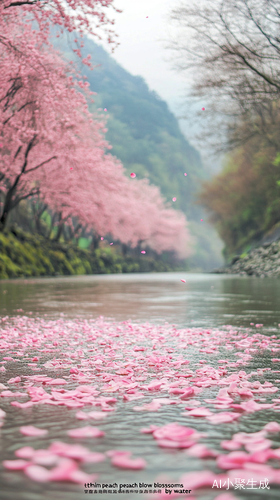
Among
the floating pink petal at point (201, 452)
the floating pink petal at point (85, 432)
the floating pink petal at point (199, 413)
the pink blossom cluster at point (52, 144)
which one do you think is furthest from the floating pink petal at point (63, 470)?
the pink blossom cluster at point (52, 144)

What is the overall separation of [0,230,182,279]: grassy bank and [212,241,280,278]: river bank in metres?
10.0

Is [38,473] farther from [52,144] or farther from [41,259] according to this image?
[41,259]

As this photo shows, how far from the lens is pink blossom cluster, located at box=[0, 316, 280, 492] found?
1635 millimetres

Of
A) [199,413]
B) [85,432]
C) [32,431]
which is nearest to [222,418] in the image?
[199,413]

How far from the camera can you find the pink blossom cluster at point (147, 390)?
1635mm

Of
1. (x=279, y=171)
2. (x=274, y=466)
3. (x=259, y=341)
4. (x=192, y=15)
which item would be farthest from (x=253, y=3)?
(x=279, y=171)

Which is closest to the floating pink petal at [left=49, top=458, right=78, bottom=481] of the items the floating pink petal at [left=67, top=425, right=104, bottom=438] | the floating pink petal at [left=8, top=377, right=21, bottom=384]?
the floating pink petal at [left=67, top=425, right=104, bottom=438]

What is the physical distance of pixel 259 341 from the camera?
4.73m

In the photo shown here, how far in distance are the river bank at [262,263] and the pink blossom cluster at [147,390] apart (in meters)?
19.8

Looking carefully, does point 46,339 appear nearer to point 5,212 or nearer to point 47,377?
point 47,377

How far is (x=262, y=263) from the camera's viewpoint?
26406 millimetres

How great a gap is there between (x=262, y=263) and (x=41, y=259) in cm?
1174

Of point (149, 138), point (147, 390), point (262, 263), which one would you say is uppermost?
point (149, 138)

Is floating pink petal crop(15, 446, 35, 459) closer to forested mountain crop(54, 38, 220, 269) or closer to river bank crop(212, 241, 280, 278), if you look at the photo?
river bank crop(212, 241, 280, 278)
